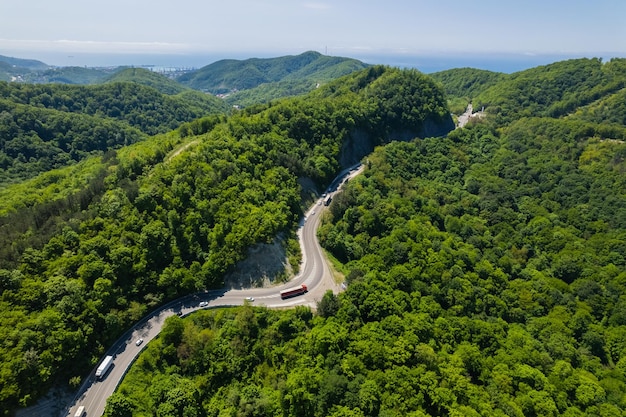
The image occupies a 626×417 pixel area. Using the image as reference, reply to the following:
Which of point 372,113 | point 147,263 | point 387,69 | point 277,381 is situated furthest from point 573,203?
point 147,263

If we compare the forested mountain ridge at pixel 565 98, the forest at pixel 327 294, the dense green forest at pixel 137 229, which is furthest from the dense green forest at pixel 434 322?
the forested mountain ridge at pixel 565 98

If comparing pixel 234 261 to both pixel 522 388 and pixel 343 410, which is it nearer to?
pixel 343 410

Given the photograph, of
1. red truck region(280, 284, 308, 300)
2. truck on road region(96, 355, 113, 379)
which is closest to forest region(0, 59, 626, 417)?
truck on road region(96, 355, 113, 379)

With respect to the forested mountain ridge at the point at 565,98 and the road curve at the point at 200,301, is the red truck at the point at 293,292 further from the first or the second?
the forested mountain ridge at the point at 565,98

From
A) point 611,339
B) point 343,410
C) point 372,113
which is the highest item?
point 372,113

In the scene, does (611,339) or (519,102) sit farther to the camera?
(519,102)

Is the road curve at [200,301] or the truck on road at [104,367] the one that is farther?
the truck on road at [104,367]
